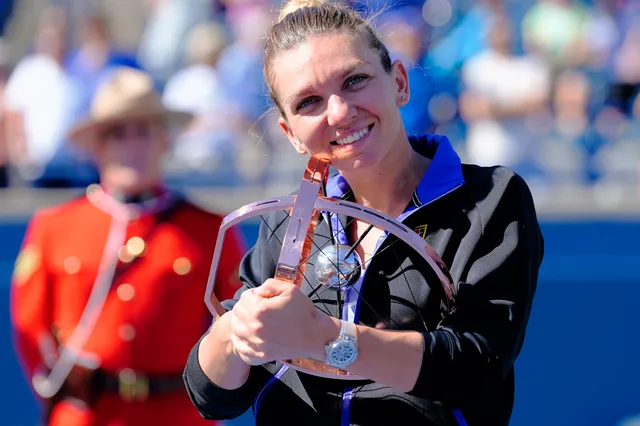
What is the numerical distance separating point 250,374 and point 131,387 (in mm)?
1800

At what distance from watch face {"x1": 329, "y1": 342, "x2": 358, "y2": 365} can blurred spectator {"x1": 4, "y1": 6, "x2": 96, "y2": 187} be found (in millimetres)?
4231

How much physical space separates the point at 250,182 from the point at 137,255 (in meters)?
2.30

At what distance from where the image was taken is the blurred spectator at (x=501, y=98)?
615 centimetres

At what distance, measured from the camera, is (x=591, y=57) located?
7035mm

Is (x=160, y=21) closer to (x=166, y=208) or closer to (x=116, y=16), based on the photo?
(x=116, y=16)

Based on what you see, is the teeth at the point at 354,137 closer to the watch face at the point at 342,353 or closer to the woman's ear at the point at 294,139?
the woman's ear at the point at 294,139

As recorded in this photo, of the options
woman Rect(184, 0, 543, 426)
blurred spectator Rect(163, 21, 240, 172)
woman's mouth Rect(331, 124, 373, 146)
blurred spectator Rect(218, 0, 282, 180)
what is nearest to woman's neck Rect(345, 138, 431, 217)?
woman Rect(184, 0, 543, 426)

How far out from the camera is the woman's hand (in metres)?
1.50

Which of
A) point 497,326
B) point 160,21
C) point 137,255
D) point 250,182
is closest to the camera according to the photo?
point 497,326

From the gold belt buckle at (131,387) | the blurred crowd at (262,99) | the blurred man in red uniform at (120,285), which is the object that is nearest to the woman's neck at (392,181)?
the blurred man in red uniform at (120,285)

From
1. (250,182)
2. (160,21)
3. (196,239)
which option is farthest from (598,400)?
(160,21)

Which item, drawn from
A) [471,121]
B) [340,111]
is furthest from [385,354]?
[471,121]

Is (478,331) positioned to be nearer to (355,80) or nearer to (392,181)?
(392,181)

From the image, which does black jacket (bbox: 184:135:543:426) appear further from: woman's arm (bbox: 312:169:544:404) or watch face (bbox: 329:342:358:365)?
watch face (bbox: 329:342:358:365)
